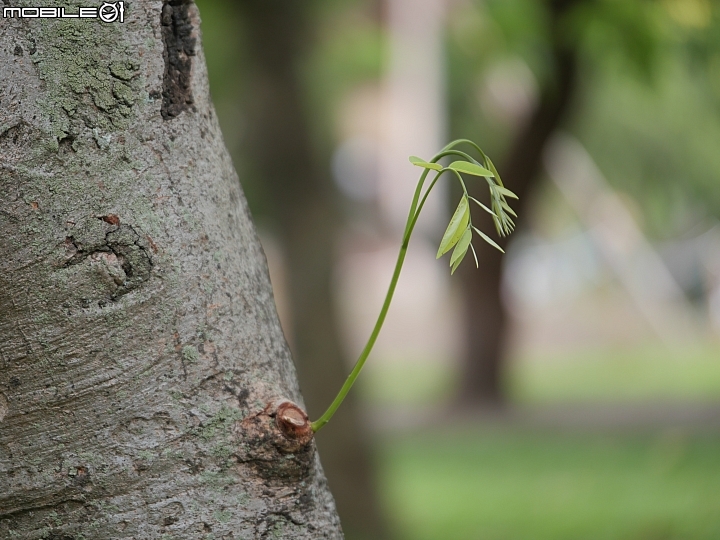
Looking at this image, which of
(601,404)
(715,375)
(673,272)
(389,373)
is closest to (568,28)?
(601,404)

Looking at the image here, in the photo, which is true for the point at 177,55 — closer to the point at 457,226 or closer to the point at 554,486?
the point at 457,226

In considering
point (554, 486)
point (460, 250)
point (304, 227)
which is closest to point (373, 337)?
point (460, 250)

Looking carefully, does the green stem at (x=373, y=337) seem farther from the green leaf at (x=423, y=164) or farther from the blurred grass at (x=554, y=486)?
the blurred grass at (x=554, y=486)

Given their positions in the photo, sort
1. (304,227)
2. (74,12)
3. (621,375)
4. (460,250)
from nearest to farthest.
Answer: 1. (460,250)
2. (74,12)
3. (304,227)
4. (621,375)

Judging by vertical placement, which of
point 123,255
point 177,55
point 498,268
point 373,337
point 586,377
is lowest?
point 586,377

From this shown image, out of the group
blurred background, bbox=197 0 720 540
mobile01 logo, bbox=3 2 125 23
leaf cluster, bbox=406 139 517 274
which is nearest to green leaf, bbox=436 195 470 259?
leaf cluster, bbox=406 139 517 274

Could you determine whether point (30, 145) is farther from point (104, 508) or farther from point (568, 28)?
point (568, 28)
